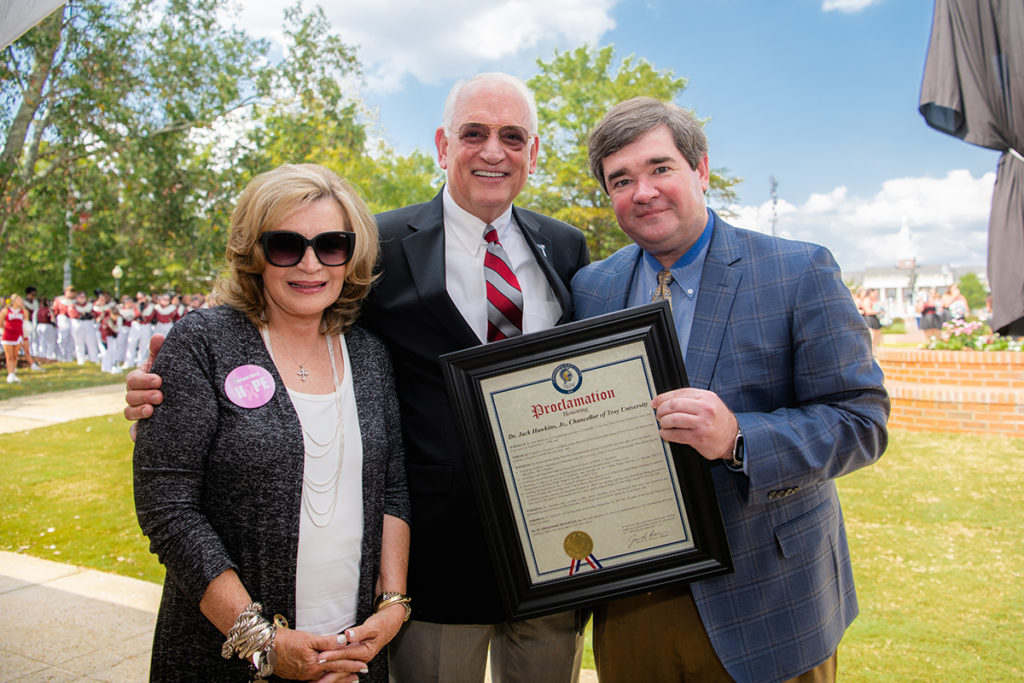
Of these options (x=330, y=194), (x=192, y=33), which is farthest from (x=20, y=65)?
(x=330, y=194)

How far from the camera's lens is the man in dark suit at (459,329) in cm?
236

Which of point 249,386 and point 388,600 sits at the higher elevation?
point 249,386

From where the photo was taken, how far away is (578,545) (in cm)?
194

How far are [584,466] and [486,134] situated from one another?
1367 millimetres

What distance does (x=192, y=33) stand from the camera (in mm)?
16250

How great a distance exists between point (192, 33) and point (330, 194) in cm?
1724

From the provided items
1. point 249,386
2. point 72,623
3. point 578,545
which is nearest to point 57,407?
point 72,623

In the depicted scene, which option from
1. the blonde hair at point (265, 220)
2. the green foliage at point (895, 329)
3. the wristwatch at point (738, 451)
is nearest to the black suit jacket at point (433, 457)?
the blonde hair at point (265, 220)

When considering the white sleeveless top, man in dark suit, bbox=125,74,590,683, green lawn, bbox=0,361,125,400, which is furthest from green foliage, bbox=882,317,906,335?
the white sleeveless top

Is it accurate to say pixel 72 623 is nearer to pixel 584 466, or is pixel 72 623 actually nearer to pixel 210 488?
pixel 210 488

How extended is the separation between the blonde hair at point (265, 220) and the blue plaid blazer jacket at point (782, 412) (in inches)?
44.5

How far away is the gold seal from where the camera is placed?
6.34ft

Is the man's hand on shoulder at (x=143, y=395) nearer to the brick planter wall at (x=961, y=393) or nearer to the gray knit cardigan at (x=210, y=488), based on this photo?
the gray knit cardigan at (x=210, y=488)

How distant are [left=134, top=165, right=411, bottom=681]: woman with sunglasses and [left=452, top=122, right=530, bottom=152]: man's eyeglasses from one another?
60 centimetres
